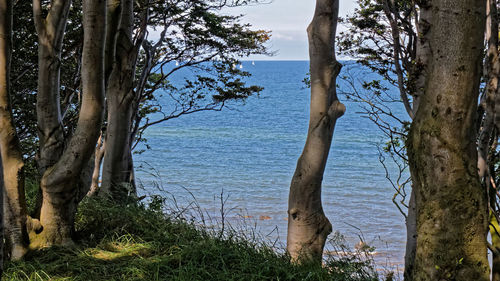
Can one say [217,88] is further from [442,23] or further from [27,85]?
[442,23]

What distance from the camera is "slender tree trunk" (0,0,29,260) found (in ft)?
13.8

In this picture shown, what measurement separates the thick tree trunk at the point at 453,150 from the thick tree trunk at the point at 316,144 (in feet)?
8.98

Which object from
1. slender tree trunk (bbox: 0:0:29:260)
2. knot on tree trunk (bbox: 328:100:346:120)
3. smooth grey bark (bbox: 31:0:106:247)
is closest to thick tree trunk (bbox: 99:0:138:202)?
smooth grey bark (bbox: 31:0:106:247)

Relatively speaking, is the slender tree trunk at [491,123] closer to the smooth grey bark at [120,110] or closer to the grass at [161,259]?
the grass at [161,259]

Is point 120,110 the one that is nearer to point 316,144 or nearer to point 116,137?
point 116,137

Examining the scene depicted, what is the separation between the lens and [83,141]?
4.31m

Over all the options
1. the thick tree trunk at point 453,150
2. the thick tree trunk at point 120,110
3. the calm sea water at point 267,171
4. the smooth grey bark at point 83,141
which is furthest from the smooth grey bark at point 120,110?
the thick tree trunk at point 453,150

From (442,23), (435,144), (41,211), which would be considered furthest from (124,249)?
(442,23)

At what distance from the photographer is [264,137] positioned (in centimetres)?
3688

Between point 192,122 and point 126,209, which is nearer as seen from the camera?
point 126,209

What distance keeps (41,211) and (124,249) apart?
0.80 m

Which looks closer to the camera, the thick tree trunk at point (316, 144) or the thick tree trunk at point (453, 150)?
the thick tree trunk at point (453, 150)

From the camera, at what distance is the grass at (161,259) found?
3789mm

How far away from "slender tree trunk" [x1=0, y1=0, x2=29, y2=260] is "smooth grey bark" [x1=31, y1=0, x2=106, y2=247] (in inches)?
6.8
